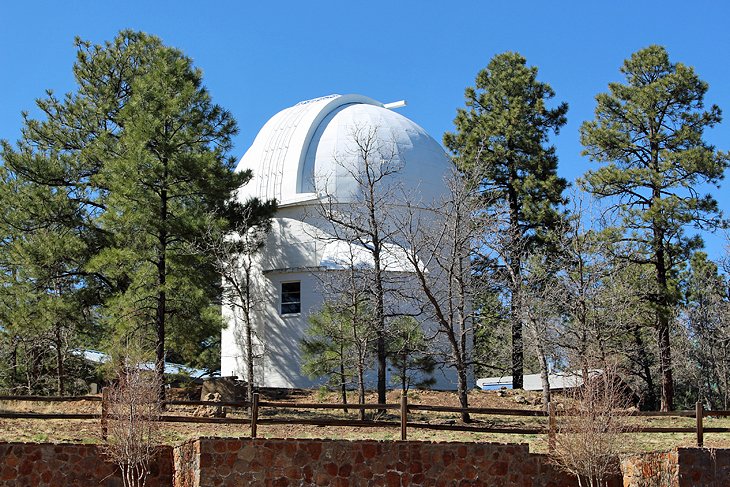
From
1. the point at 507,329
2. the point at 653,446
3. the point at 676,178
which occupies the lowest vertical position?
the point at 653,446

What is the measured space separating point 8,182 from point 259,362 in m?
9.16

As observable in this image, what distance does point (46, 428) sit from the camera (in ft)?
58.7

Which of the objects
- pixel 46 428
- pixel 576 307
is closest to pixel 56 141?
pixel 46 428

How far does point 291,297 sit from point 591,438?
1542cm

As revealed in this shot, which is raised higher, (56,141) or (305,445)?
(56,141)

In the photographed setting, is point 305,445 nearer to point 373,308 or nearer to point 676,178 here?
point 373,308

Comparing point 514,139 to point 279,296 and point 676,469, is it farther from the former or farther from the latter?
point 676,469

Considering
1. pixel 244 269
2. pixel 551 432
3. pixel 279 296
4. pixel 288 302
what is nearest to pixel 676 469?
pixel 551 432

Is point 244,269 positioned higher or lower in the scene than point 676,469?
higher

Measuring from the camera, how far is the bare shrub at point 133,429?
15.3 m

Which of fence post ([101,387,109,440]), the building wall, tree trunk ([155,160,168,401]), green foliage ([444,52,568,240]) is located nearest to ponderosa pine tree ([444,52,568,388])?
green foliage ([444,52,568,240])

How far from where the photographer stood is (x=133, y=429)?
1538 centimetres

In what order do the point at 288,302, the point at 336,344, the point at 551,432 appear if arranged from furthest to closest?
the point at 288,302 → the point at 336,344 → the point at 551,432

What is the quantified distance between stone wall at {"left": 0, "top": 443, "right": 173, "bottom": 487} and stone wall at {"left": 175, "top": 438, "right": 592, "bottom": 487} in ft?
3.67
